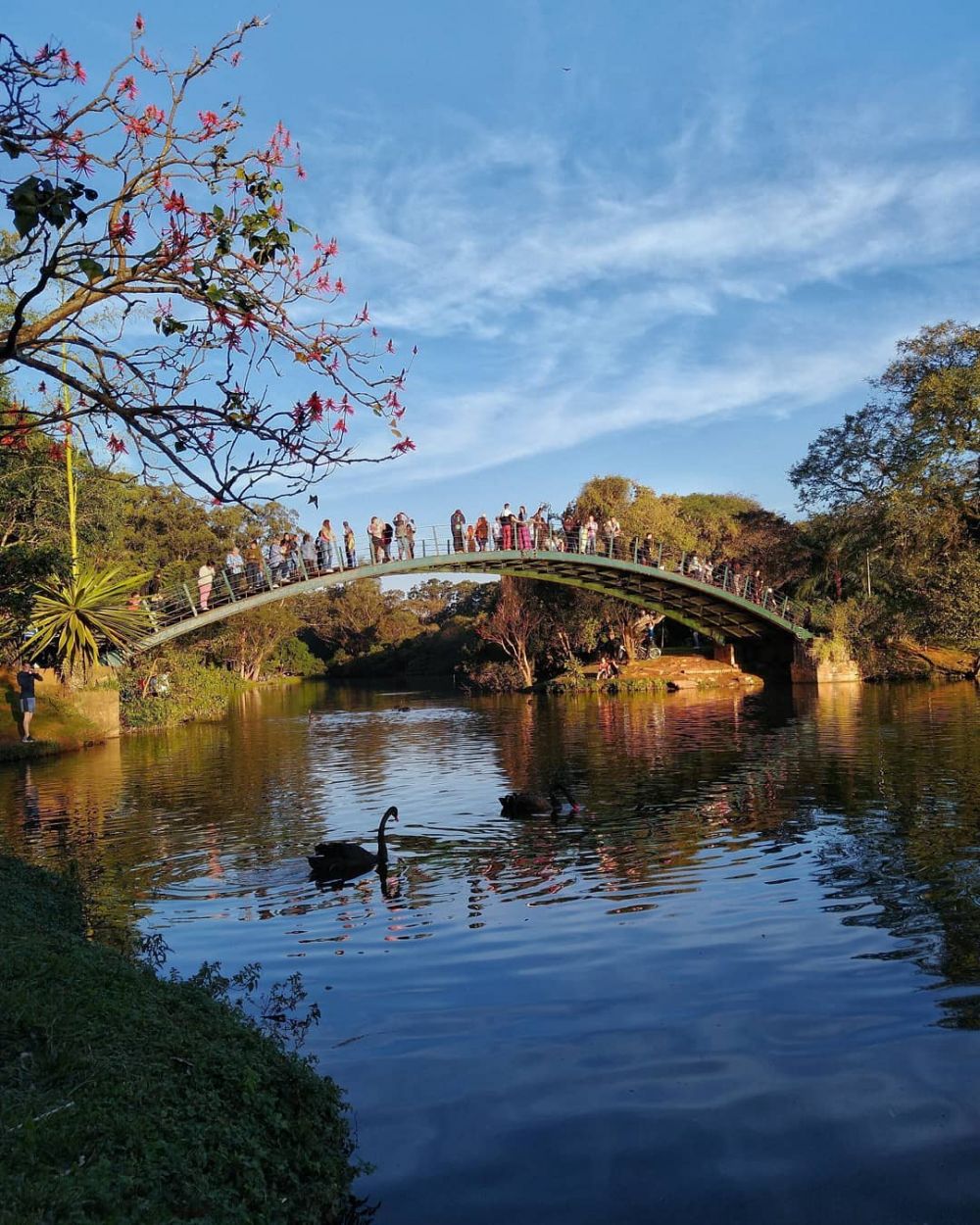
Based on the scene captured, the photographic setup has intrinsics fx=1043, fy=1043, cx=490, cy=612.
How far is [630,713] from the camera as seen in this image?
113 ft

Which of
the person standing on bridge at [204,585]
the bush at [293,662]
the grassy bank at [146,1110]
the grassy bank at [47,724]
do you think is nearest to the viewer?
the grassy bank at [146,1110]

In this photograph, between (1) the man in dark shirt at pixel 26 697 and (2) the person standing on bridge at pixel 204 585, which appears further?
(2) the person standing on bridge at pixel 204 585

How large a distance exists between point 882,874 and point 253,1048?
6907mm

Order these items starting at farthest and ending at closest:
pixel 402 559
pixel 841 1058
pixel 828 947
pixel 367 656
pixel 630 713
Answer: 1. pixel 367 656
2. pixel 402 559
3. pixel 630 713
4. pixel 828 947
5. pixel 841 1058

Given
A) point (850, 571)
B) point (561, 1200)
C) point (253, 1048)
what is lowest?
point (561, 1200)

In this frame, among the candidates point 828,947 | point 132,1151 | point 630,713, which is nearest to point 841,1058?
point 828,947

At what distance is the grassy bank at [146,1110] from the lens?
3.61 m

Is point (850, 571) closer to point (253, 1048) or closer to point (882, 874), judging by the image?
point (882, 874)

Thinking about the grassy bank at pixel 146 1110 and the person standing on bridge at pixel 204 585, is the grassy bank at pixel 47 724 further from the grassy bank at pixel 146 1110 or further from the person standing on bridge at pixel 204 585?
the grassy bank at pixel 146 1110

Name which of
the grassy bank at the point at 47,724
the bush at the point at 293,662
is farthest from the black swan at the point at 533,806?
the bush at the point at 293,662

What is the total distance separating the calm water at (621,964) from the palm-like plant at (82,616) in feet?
30.5

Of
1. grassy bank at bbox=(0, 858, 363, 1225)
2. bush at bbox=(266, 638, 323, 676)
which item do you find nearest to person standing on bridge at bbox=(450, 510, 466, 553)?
grassy bank at bbox=(0, 858, 363, 1225)

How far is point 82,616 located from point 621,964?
24344 mm

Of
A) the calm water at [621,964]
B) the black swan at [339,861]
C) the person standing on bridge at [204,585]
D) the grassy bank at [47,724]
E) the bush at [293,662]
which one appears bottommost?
the calm water at [621,964]
